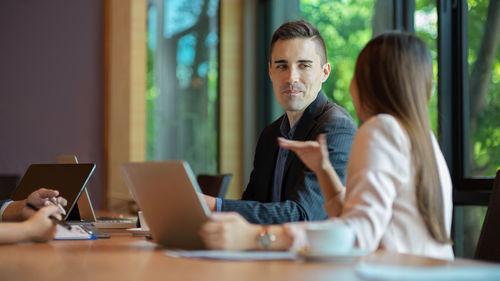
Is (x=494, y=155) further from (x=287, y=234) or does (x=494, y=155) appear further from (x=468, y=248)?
(x=287, y=234)

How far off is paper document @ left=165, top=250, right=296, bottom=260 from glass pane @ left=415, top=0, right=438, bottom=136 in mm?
2485

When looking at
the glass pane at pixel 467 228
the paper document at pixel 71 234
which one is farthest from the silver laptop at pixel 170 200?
the glass pane at pixel 467 228

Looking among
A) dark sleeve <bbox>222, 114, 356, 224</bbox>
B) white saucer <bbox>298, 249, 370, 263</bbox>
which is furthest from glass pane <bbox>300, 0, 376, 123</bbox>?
white saucer <bbox>298, 249, 370, 263</bbox>

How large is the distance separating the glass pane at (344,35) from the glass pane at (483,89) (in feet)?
2.73

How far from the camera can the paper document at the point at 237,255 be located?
140cm

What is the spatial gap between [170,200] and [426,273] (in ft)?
2.25

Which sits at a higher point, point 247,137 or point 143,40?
point 143,40

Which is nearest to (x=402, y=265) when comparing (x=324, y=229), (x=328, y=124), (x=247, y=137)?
(x=324, y=229)

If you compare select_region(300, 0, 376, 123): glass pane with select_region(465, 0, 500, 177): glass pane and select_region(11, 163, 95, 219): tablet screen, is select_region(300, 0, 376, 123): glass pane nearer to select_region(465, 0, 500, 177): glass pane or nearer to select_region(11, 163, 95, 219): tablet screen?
select_region(465, 0, 500, 177): glass pane

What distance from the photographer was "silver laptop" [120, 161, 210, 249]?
60.1 inches

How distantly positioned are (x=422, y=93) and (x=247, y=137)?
4.34m

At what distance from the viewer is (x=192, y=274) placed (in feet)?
3.95

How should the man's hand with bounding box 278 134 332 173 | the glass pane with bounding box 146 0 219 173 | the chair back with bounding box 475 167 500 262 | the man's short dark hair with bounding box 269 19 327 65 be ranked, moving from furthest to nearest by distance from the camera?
the glass pane with bounding box 146 0 219 173 < the man's short dark hair with bounding box 269 19 327 65 < the chair back with bounding box 475 167 500 262 < the man's hand with bounding box 278 134 332 173

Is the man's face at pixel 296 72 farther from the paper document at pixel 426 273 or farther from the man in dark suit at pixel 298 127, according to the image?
the paper document at pixel 426 273
